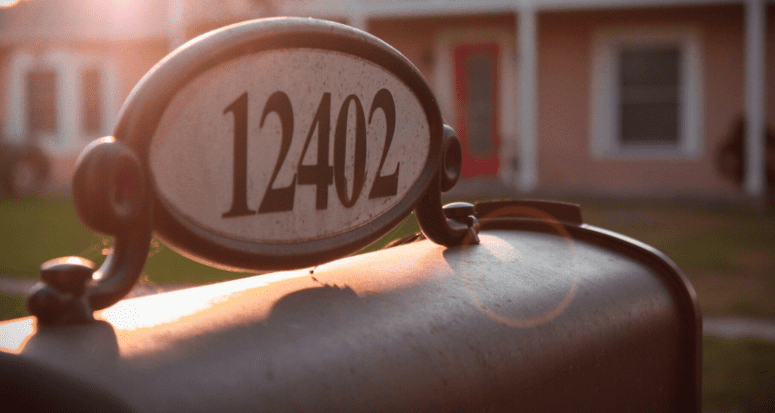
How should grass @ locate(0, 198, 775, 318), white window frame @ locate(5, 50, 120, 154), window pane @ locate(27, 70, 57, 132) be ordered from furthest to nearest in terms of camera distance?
window pane @ locate(27, 70, 57, 132)
white window frame @ locate(5, 50, 120, 154)
grass @ locate(0, 198, 775, 318)

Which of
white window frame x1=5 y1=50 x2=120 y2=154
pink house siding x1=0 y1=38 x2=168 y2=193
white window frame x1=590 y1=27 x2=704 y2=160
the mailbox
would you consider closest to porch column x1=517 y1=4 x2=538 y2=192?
white window frame x1=590 y1=27 x2=704 y2=160

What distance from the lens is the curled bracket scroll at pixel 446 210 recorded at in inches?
35.4

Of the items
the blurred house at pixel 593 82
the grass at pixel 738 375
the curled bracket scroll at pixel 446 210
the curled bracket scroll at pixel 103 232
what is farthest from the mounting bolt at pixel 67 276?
the blurred house at pixel 593 82

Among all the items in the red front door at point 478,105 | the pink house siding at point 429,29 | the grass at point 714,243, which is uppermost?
the pink house siding at point 429,29

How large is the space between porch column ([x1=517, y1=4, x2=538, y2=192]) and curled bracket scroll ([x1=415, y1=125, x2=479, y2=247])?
33.0 ft

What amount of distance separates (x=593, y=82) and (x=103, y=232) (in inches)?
453

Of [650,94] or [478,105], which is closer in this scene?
[650,94]

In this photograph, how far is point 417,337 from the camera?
67cm

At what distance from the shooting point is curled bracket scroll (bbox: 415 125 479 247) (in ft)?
2.95

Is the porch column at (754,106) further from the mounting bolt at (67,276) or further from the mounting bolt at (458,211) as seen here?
the mounting bolt at (67,276)

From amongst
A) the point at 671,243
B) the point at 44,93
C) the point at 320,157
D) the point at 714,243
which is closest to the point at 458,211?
the point at 320,157

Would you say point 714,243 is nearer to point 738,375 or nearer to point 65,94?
point 738,375

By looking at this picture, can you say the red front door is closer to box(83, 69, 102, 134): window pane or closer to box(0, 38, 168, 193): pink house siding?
box(0, 38, 168, 193): pink house siding

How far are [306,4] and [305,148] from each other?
35.4 ft
